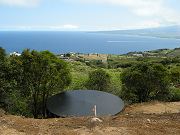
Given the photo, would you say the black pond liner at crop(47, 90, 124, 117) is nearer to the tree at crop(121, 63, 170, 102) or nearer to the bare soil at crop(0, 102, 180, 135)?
the bare soil at crop(0, 102, 180, 135)

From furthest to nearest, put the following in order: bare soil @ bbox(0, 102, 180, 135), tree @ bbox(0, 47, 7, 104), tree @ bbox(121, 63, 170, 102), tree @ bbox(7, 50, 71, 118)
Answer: tree @ bbox(121, 63, 170, 102) → tree @ bbox(7, 50, 71, 118) → tree @ bbox(0, 47, 7, 104) → bare soil @ bbox(0, 102, 180, 135)

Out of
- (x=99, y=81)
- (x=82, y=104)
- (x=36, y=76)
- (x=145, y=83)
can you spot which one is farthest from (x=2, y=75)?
(x=145, y=83)

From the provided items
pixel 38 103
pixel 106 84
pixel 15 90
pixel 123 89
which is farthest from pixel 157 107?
pixel 15 90

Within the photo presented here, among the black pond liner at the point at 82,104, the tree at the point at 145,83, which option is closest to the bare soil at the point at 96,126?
the black pond liner at the point at 82,104

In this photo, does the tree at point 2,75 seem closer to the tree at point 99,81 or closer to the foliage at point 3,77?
the foliage at point 3,77

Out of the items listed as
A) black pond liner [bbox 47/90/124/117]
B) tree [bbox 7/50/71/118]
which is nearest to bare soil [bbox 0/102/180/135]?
black pond liner [bbox 47/90/124/117]

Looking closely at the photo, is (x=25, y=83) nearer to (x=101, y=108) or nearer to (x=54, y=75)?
(x=54, y=75)
